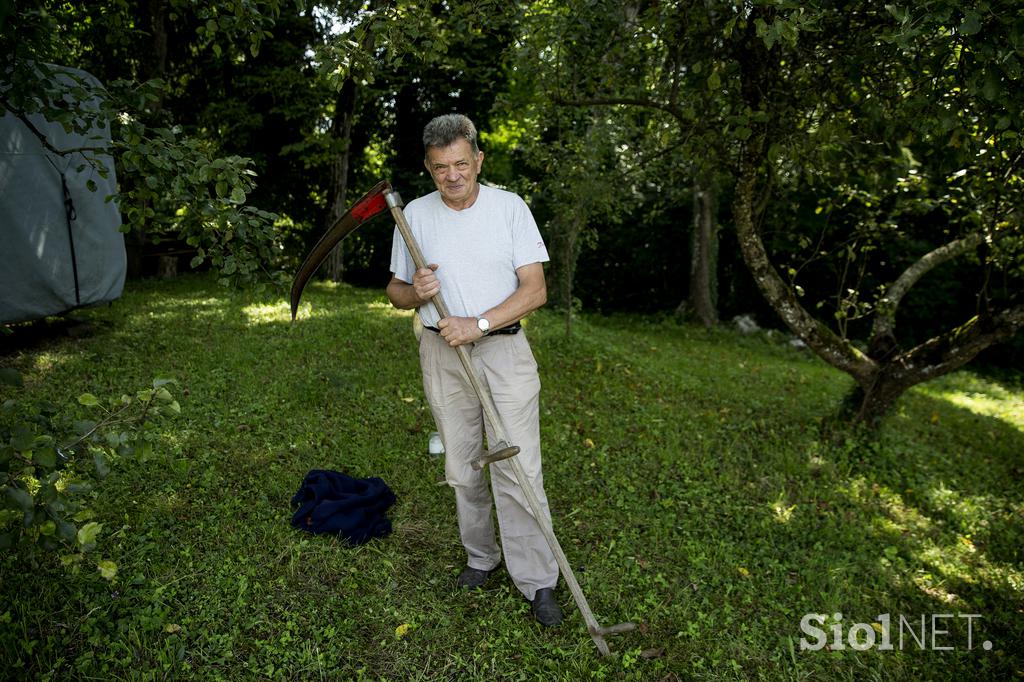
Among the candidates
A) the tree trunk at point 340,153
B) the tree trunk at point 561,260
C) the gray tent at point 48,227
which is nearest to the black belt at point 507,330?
the gray tent at point 48,227

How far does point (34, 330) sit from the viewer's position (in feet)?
22.4

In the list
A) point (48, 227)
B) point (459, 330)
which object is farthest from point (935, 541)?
point (48, 227)

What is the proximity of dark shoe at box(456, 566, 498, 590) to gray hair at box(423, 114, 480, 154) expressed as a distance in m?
2.09

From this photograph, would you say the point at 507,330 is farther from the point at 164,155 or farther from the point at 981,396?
the point at 981,396

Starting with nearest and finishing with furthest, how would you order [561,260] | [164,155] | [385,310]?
[164,155] → [385,310] → [561,260]

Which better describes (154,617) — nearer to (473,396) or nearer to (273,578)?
(273,578)

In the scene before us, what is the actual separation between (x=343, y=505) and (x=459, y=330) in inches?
64.2

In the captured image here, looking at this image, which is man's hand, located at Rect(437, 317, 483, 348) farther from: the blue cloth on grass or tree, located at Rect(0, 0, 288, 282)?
the blue cloth on grass

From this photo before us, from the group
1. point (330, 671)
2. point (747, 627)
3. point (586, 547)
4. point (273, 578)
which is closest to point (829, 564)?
point (747, 627)

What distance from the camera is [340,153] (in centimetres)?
1121

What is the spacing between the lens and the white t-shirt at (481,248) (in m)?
2.94

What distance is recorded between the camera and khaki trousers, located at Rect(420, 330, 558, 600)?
303 cm

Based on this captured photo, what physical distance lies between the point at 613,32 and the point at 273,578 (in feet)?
12.9

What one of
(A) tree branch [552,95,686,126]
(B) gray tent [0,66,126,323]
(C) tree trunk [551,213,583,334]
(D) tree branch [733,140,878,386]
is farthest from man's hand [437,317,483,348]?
(C) tree trunk [551,213,583,334]
